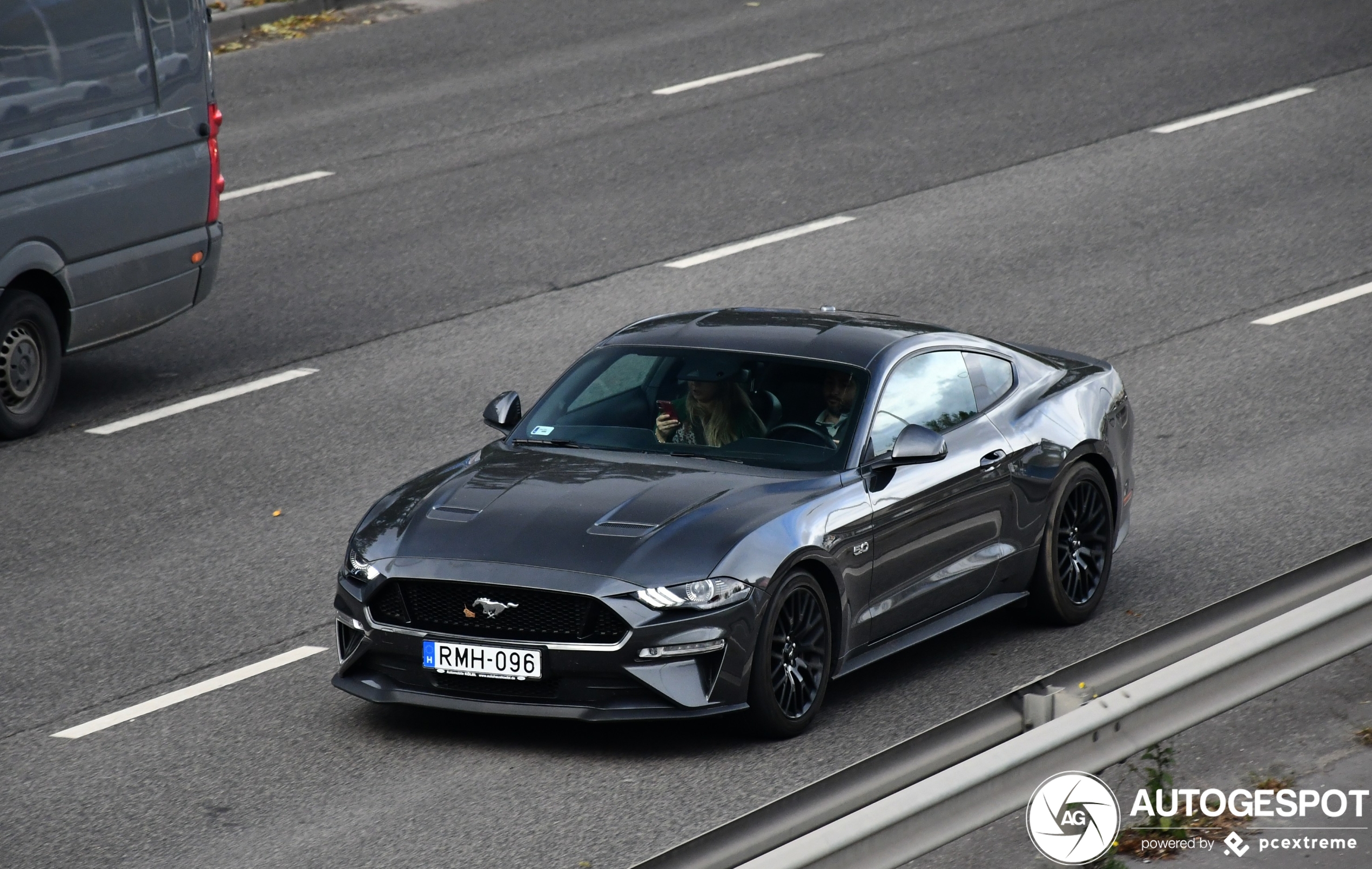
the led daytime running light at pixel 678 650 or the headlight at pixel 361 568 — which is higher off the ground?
the headlight at pixel 361 568

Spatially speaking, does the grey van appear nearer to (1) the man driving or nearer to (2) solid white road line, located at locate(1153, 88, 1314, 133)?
(1) the man driving

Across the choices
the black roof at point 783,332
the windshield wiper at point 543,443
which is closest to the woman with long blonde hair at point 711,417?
the black roof at point 783,332

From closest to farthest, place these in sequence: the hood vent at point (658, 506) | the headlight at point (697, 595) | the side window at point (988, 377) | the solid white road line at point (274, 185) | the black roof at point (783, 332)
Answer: the headlight at point (697, 595), the hood vent at point (658, 506), the black roof at point (783, 332), the side window at point (988, 377), the solid white road line at point (274, 185)

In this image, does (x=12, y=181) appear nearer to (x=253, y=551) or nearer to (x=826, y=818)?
(x=253, y=551)

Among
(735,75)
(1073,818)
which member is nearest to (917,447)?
(1073,818)

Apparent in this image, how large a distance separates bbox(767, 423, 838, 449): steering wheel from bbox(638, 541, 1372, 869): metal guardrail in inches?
114

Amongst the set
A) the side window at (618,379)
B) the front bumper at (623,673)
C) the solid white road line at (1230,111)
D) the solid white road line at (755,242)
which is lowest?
the solid white road line at (1230,111)

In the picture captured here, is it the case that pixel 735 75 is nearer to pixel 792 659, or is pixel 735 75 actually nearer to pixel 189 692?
pixel 189 692

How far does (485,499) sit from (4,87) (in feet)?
16.6

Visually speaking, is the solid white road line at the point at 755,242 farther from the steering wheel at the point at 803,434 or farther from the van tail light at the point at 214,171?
the steering wheel at the point at 803,434

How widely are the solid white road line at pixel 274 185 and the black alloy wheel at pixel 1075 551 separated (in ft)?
30.2

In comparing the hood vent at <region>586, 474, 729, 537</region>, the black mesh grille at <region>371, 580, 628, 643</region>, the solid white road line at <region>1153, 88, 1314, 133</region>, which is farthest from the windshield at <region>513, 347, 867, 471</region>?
the solid white road line at <region>1153, 88, 1314, 133</region>

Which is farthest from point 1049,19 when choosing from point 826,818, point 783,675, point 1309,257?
point 826,818

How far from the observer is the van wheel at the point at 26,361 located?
1167 cm
